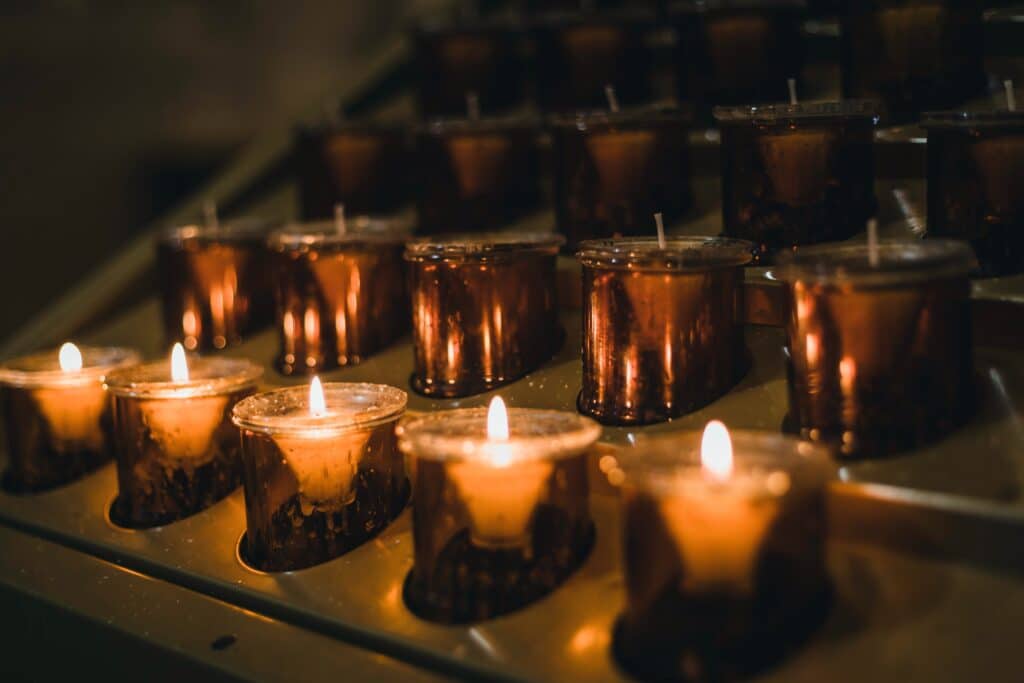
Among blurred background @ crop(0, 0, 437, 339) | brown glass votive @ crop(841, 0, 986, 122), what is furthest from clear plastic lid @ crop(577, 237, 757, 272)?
blurred background @ crop(0, 0, 437, 339)

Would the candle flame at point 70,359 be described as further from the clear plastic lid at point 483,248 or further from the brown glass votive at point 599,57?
the brown glass votive at point 599,57

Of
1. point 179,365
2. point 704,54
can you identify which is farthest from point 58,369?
point 704,54

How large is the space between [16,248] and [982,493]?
6.07ft

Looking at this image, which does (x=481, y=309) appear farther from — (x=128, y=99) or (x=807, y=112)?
(x=128, y=99)

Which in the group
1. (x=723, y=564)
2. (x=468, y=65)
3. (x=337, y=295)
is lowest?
(x=723, y=564)

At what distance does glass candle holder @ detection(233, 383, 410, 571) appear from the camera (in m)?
0.70

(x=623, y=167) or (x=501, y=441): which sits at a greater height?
(x=623, y=167)

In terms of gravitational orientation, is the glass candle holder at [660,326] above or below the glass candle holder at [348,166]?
below

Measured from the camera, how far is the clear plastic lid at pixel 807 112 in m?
0.73

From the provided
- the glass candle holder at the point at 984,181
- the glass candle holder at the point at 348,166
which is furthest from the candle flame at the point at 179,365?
the glass candle holder at the point at 984,181

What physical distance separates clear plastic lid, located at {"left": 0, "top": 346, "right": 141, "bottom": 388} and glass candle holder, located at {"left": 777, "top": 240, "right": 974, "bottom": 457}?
0.61 m

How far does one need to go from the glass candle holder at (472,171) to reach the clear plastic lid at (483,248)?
211mm

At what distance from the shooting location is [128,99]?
83.5 inches

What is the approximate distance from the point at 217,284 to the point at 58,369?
19cm
